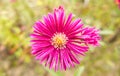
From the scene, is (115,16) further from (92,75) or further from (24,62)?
(24,62)

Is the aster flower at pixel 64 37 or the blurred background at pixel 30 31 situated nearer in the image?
the aster flower at pixel 64 37

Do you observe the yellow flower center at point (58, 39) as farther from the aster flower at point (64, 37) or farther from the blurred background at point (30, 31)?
the blurred background at point (30, 31)

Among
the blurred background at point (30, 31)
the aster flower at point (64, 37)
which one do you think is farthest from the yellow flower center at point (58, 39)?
the blurred background at point (30, 31)

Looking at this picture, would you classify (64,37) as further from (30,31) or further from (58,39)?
(30,31)

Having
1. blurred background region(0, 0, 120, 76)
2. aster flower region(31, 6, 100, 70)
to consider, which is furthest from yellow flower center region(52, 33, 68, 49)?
blurred background region(0, 0, 120, 76)
